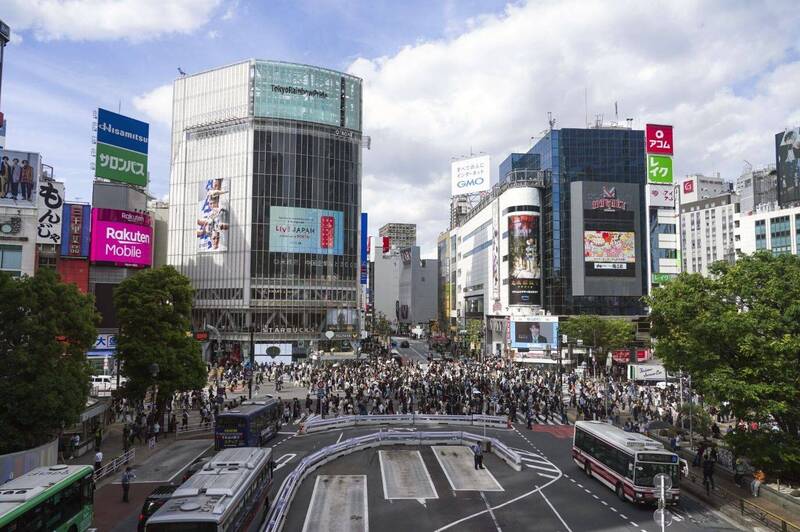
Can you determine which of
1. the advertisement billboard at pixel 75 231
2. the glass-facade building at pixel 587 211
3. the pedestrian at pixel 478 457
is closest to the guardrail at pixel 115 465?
the pedestrian at pixel 478 457

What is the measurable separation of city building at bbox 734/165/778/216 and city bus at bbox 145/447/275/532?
374 feet

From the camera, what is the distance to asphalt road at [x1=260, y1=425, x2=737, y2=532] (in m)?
17.5

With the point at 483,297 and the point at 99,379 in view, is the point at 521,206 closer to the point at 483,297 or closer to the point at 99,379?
the point at 483,297

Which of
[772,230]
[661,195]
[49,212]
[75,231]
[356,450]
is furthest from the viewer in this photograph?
[772,230]

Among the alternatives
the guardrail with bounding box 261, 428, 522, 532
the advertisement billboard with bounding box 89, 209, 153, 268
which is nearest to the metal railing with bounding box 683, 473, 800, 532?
the guardrail with bounding box 261, 428, 522, 532

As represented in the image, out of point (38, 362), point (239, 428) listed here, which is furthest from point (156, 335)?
point (38, 362)

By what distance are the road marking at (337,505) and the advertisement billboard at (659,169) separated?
62.4 metres

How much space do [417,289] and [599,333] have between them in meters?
126

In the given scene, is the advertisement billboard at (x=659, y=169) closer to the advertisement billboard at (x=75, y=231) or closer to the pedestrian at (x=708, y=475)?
the pedestrian at (x=708, y=475)

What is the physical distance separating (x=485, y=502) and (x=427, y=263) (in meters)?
173

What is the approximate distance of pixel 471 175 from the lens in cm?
10300

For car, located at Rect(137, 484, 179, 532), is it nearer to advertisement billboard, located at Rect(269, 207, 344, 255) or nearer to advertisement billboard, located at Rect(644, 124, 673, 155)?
advertisement billboard, located at Rect(269, 207, 344, 255)

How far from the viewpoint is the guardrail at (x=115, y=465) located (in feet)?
73.7

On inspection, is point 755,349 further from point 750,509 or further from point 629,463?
point 629,463
